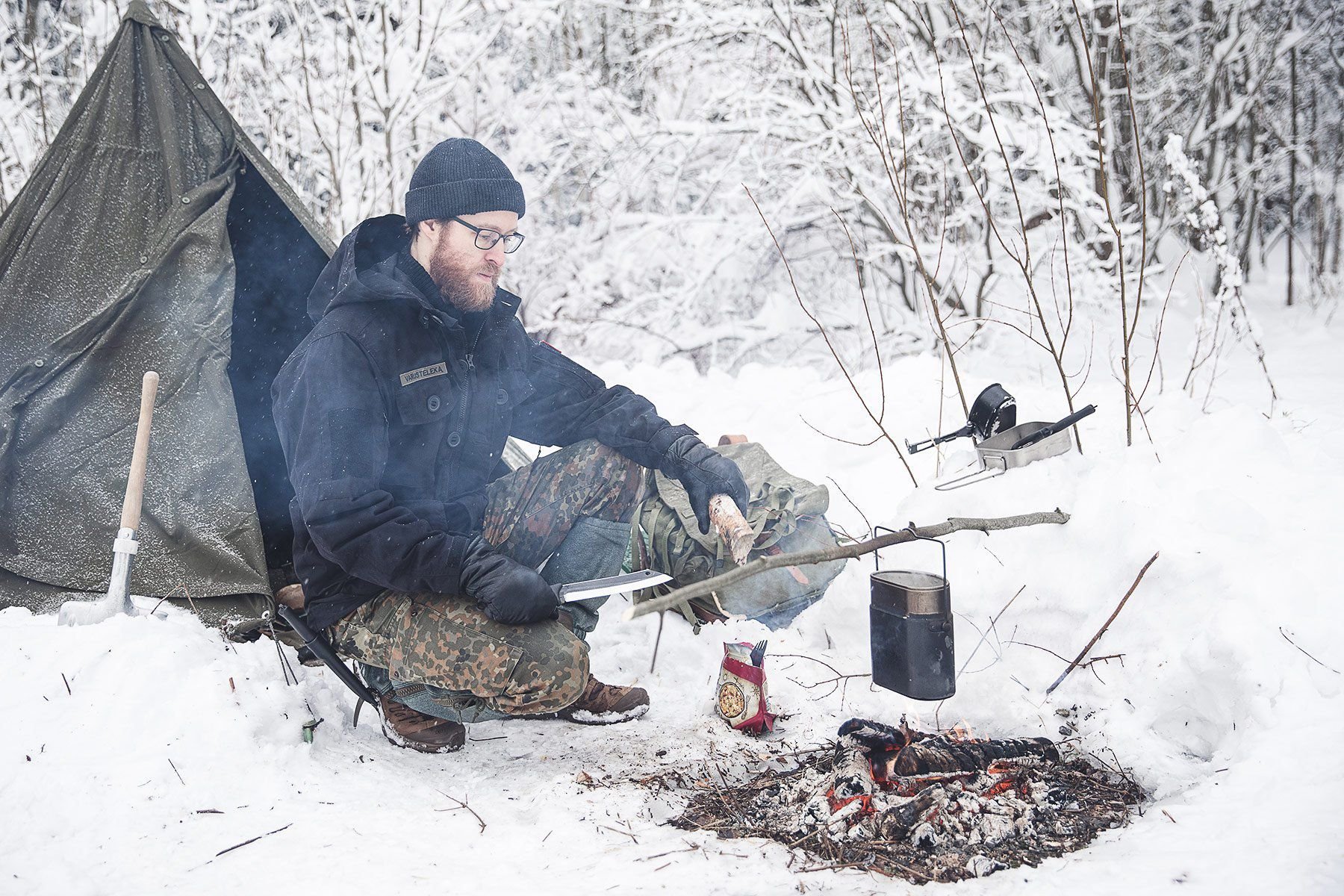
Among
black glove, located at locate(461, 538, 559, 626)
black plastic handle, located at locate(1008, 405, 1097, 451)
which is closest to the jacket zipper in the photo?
black glove, located at locate(461, 538, 559, 626)

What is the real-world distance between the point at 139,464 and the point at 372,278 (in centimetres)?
98

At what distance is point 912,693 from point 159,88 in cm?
343

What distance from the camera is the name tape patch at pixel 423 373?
2439mm

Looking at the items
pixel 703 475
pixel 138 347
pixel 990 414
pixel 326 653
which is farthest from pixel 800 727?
pixel 138 347

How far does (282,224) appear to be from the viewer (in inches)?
141

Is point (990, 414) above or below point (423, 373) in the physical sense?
below

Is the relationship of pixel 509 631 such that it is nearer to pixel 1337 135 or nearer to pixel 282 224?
pixel 282 224

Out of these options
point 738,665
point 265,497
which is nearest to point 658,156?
point 265,497

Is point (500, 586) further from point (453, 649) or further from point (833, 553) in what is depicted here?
point (833, 553)

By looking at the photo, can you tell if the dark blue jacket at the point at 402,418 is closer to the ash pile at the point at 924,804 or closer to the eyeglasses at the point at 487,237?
the eyeglasses at the point at 487,237

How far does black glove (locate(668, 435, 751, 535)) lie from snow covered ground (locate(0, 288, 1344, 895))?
0.49 metres

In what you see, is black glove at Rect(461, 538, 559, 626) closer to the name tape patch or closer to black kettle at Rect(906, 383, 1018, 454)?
the name tape patch

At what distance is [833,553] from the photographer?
2137 mm

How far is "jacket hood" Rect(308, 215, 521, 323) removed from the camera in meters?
2.40
